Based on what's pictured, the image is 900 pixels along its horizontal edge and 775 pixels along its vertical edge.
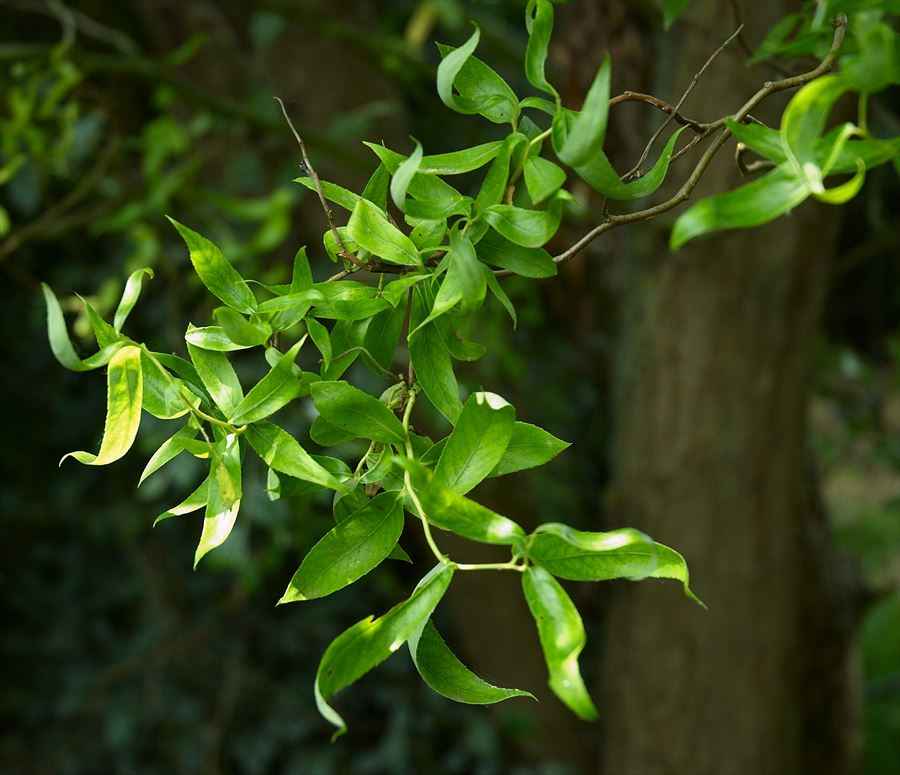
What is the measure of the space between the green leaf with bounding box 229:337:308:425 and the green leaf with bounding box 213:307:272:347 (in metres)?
0.02

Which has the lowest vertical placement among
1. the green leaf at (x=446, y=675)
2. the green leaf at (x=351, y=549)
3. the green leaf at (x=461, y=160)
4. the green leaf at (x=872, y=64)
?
the green leaf at (x=446, y=675)

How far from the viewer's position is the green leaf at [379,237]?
0.45 m

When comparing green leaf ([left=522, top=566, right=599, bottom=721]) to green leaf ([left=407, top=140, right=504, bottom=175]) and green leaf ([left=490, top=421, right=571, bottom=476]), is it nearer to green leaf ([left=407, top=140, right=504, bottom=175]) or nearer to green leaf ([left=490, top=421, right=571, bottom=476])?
green leaf ([left=490, top=421, right=571, bottom=476])

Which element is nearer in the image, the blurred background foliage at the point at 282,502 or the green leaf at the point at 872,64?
the green leaf at the point at 872,64

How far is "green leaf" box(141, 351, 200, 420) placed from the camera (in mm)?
454

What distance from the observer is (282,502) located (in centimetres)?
164

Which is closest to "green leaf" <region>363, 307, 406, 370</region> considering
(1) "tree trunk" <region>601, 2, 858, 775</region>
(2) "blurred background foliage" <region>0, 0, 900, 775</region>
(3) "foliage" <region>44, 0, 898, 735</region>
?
(3) "foliage" <region>44, 0, 898, 735</region>

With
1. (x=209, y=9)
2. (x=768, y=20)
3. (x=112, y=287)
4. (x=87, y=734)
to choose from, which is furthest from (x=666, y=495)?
(x=87, y=734)

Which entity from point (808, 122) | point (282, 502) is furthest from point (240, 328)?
point (282, 502)

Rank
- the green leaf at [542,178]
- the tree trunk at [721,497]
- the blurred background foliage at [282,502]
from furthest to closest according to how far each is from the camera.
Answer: the blurred background foliage at [282,502]
the tree trunk at [721,497]
the green leaf at [542,178]

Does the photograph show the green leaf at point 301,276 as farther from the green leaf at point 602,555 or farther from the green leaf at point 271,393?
the green leaf at point 602,555

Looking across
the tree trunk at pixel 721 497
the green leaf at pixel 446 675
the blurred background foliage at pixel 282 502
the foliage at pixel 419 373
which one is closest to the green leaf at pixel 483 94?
the foliage at pixel 419 373

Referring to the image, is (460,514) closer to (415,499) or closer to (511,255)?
(415,499)

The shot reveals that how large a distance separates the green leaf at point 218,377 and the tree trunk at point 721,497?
3.53ft
